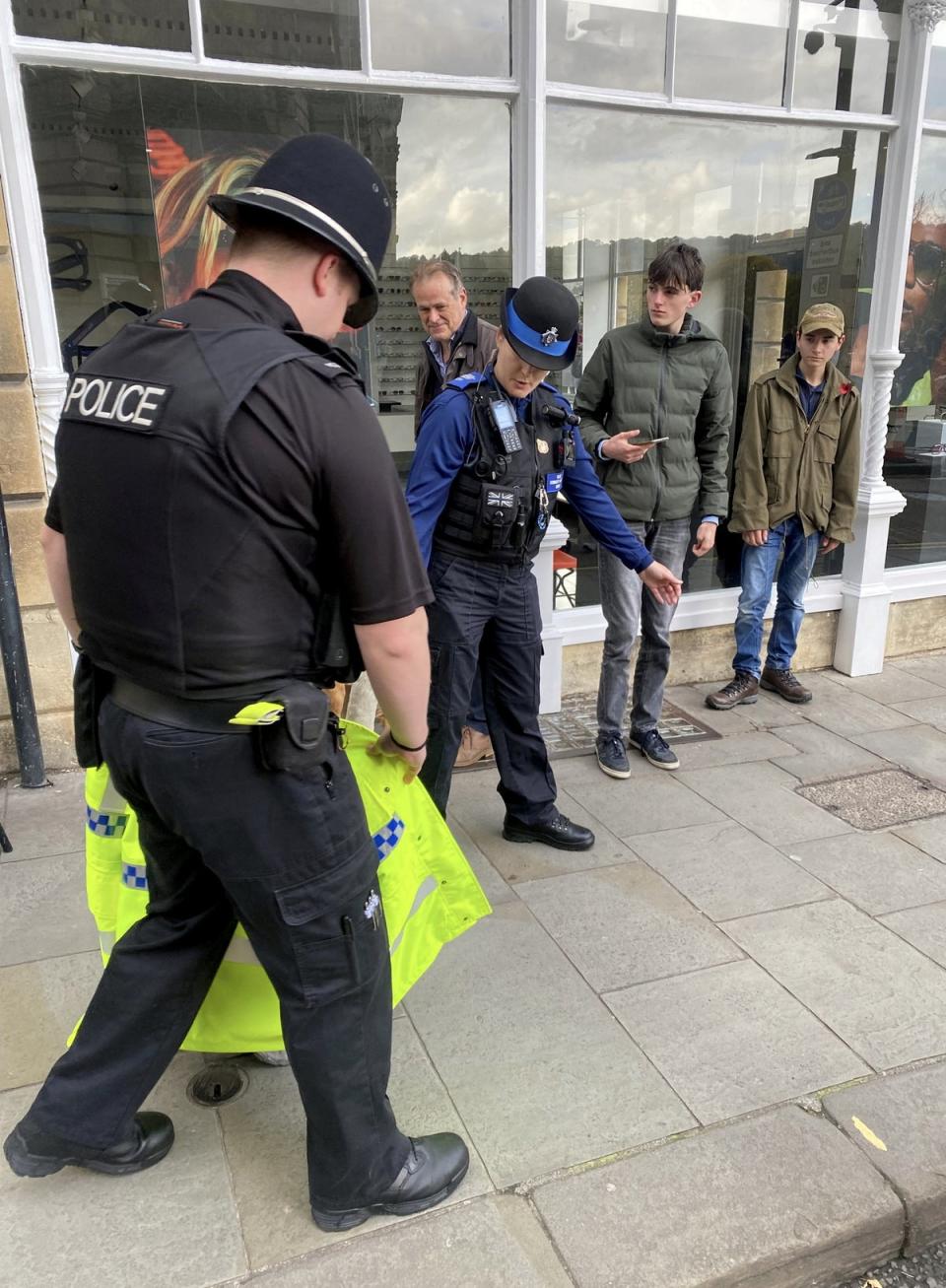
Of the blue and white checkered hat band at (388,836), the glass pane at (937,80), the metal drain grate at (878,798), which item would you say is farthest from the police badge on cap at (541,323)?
the glass pane at (937,80)

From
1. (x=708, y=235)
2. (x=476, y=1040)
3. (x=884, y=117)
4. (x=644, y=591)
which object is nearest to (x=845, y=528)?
(x=644, y=591)

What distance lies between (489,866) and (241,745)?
200cm

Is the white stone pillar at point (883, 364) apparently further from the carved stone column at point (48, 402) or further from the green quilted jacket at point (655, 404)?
the carved stone column at point (48, 402)

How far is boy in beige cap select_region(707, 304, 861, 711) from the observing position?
489 cm

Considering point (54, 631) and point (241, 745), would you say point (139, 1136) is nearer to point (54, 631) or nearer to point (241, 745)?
point (241, 745)

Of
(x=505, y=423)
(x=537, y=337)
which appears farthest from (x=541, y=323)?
(x=505, y=423)

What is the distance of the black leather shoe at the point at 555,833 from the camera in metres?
3.59

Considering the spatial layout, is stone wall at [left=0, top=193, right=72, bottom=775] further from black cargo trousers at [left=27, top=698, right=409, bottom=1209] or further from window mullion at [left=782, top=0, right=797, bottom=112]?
window mullion at [left=782, top=0, right=797, bottom=112]

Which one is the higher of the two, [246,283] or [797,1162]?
[246,283]

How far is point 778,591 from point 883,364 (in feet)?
4.63

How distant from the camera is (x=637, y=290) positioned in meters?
5.19

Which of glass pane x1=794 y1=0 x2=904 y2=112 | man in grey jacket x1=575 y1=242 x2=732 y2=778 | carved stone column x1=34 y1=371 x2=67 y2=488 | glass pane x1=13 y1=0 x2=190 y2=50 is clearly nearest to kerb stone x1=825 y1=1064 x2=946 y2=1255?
man in grey jacket x1=575 y1=242 x2=732 y2=778

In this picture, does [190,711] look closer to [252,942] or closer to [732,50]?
[252,942]

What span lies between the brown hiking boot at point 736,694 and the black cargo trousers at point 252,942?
3458 mm
